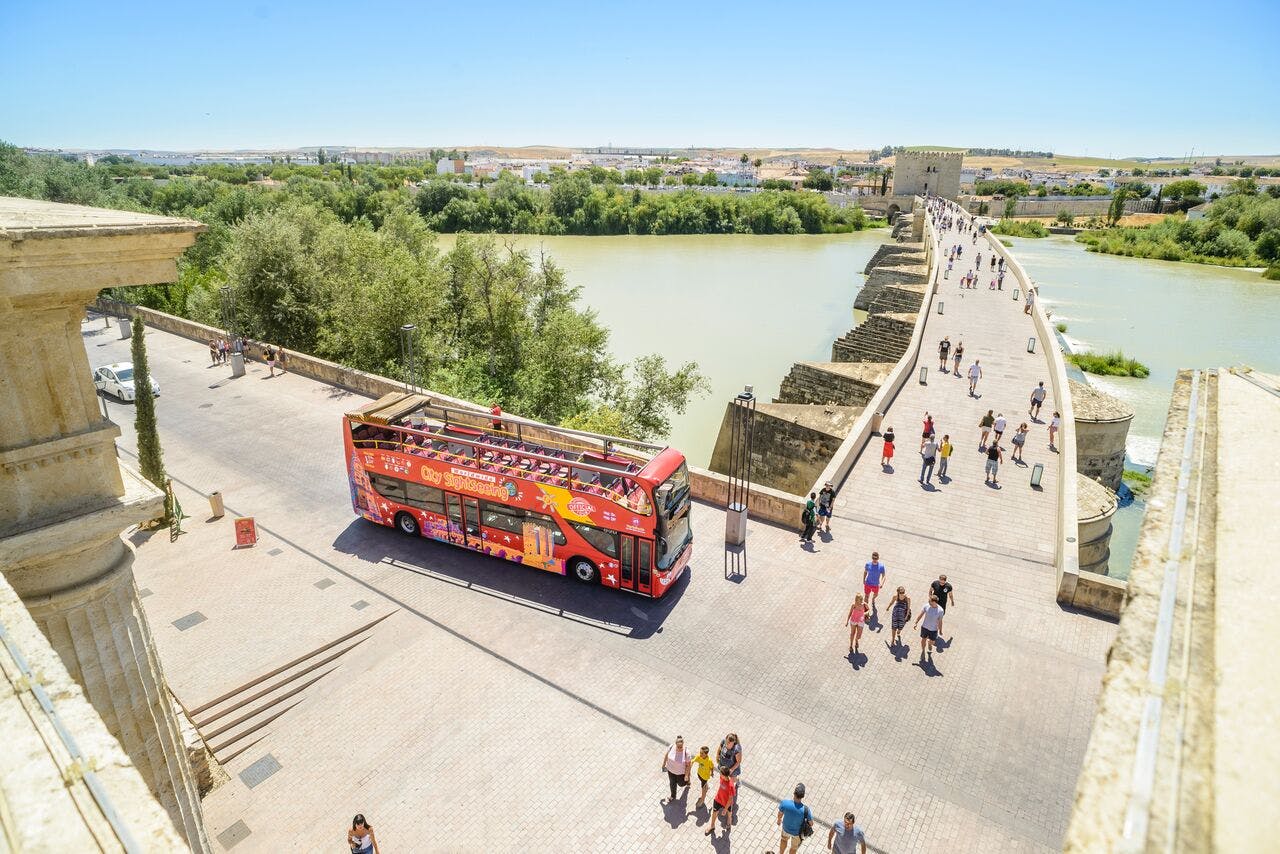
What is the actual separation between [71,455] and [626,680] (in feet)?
23.4

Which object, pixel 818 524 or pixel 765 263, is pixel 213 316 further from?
pixel 765 263

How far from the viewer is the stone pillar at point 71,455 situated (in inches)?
149

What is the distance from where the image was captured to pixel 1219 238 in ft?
222

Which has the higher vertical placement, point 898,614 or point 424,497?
point 424,497

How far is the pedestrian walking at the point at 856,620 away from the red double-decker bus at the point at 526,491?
2.83 m

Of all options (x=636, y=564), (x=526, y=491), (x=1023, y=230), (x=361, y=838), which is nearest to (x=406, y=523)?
(x=526, y=491)

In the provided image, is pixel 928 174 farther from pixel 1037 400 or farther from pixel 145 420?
pixel 145 420

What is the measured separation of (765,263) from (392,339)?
146ft

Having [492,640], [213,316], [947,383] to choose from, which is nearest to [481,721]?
[492,640]

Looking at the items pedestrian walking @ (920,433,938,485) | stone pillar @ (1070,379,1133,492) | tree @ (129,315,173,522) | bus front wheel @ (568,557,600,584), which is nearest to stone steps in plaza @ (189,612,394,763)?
bus front wheel @ (568,557,600,584)

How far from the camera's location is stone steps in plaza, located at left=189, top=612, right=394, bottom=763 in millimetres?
8758

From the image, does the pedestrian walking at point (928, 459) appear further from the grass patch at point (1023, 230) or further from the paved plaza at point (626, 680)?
the grass patch at point (1023, 230)

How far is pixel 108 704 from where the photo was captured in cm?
446

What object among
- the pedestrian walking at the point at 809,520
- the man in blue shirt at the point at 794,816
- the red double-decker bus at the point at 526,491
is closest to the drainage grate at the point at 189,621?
the red double-decker bus at the point at 526,491
